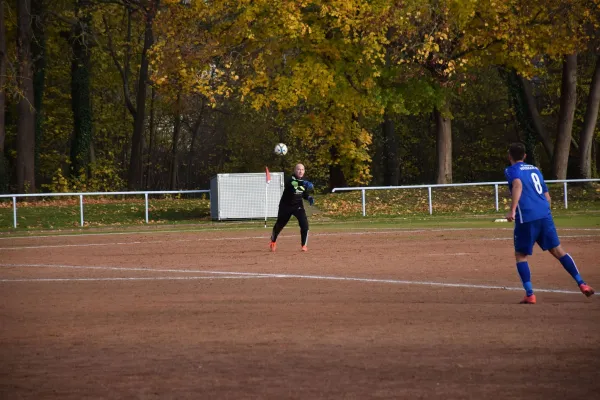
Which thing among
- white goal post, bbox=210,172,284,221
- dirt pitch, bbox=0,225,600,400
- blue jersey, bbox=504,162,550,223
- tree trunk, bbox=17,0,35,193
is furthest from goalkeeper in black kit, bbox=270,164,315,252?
tree trunk, bbox=17,0,35,193

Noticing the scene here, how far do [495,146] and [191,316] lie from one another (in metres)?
58.9

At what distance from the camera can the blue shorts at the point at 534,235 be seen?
43.9 ft

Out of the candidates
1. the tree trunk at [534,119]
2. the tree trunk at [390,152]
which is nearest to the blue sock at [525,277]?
the tree trunk at [534,119]

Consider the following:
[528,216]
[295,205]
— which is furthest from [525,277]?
[295,205]

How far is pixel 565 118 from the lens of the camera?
4441cm

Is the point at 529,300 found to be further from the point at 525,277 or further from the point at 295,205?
the point at 295,205

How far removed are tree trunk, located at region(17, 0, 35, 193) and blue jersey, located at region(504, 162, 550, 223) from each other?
111ft

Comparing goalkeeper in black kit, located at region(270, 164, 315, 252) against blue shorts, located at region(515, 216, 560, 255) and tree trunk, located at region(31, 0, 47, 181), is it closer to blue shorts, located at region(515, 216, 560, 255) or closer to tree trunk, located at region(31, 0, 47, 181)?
blue shorts, located at region(515, 216, 560, 255)

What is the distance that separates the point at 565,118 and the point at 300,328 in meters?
34.6

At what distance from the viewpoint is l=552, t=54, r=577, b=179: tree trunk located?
4412cm

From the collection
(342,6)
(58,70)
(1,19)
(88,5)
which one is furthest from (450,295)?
(58,70)

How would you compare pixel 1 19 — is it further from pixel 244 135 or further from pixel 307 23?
pixel 244 135

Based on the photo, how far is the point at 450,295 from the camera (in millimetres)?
14422

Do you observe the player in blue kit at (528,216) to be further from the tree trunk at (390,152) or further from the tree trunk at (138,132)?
the tree trunk at (390,152)
